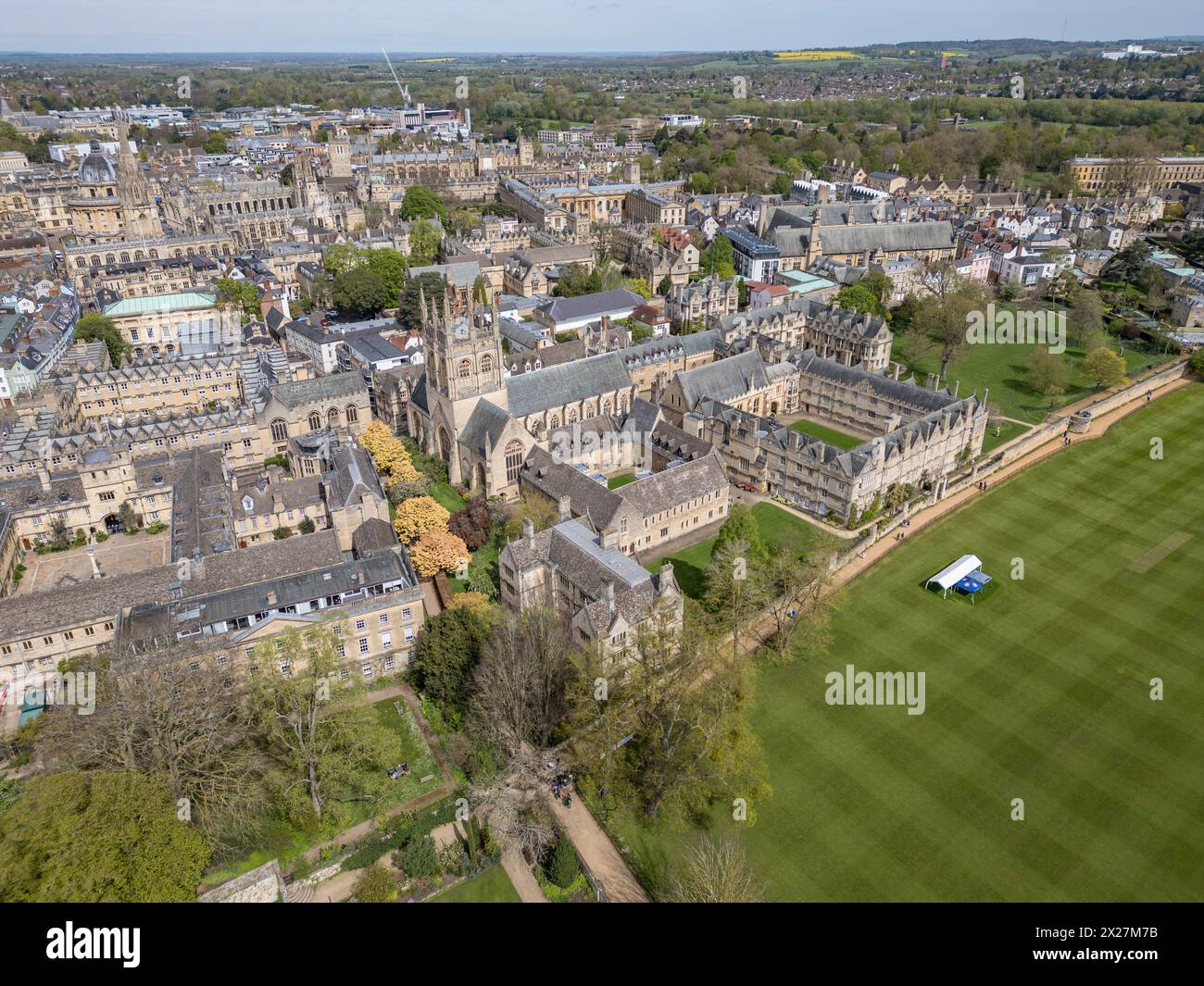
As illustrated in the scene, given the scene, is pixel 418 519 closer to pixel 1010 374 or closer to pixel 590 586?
pixel 590 586

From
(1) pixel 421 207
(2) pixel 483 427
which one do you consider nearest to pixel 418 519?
(2) pixel 483 427

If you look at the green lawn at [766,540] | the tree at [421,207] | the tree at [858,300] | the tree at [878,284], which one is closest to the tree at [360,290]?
the tree at [421,207]

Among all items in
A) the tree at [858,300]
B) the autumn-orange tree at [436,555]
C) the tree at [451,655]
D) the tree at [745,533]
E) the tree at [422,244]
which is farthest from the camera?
the tree at [422,244]

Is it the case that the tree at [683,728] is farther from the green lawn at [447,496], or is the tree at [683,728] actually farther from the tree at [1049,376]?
the tree at [1049,376]

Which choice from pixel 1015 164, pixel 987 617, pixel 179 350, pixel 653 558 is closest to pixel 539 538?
pixel 653 558

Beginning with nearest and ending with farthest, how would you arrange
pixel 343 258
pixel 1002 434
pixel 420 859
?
pixel 420 859 < pixel 1002 434 < pixel 343 258

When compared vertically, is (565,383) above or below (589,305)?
below
